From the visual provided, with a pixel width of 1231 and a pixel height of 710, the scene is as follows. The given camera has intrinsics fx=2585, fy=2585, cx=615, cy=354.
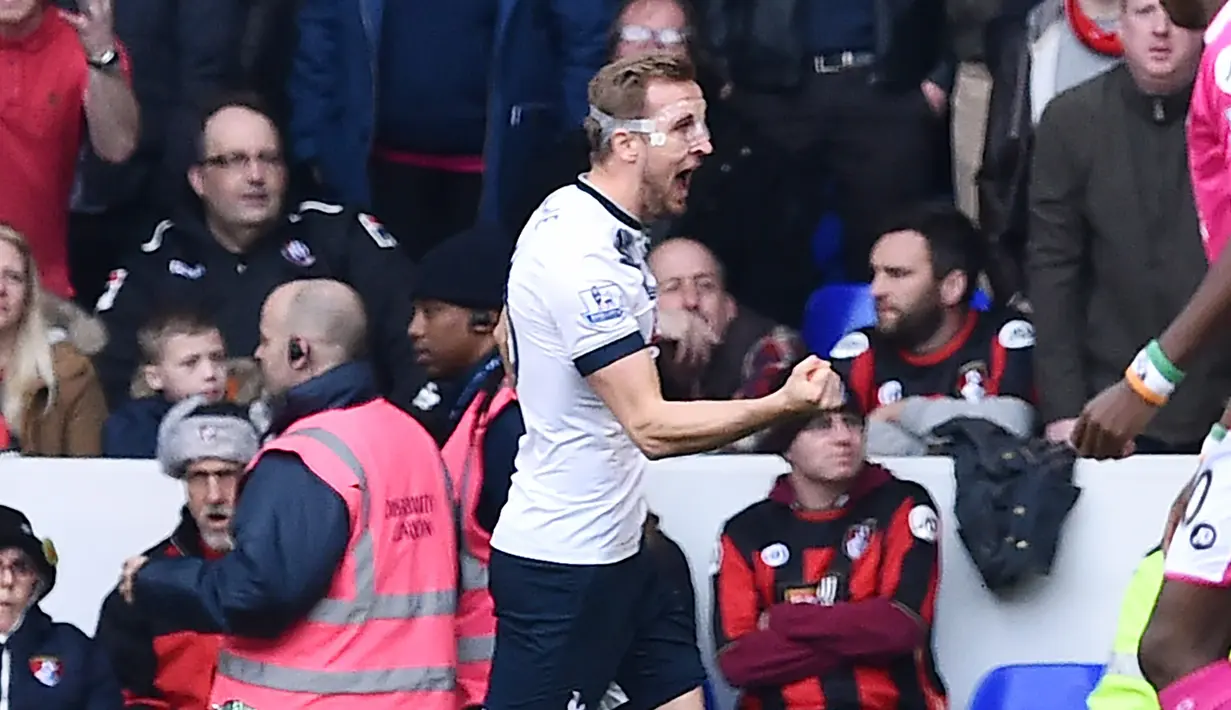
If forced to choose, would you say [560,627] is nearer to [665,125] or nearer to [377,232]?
[665,125]

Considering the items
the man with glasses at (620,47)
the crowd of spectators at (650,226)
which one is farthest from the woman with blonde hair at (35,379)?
the man with glasses at (620,47)

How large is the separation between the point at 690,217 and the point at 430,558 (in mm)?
2694

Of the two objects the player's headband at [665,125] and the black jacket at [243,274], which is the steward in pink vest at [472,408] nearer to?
the player's headband at [665,125]

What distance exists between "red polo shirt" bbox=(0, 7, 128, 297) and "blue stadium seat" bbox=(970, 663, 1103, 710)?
3504 millimetres

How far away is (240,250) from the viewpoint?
7.82 metres

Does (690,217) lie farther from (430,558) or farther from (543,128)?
(430,558)

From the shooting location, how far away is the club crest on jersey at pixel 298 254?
25.3 ft

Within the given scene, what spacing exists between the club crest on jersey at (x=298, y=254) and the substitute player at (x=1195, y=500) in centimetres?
364

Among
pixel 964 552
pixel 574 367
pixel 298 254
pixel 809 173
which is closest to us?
pixel 574 367

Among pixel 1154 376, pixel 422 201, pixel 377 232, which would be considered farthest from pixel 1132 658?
pixel 422 201

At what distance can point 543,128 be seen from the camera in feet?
27.5

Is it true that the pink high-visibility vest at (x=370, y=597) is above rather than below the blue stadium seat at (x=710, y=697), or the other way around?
above

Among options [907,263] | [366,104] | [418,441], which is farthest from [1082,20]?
[418,441]

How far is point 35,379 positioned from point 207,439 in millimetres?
1235
